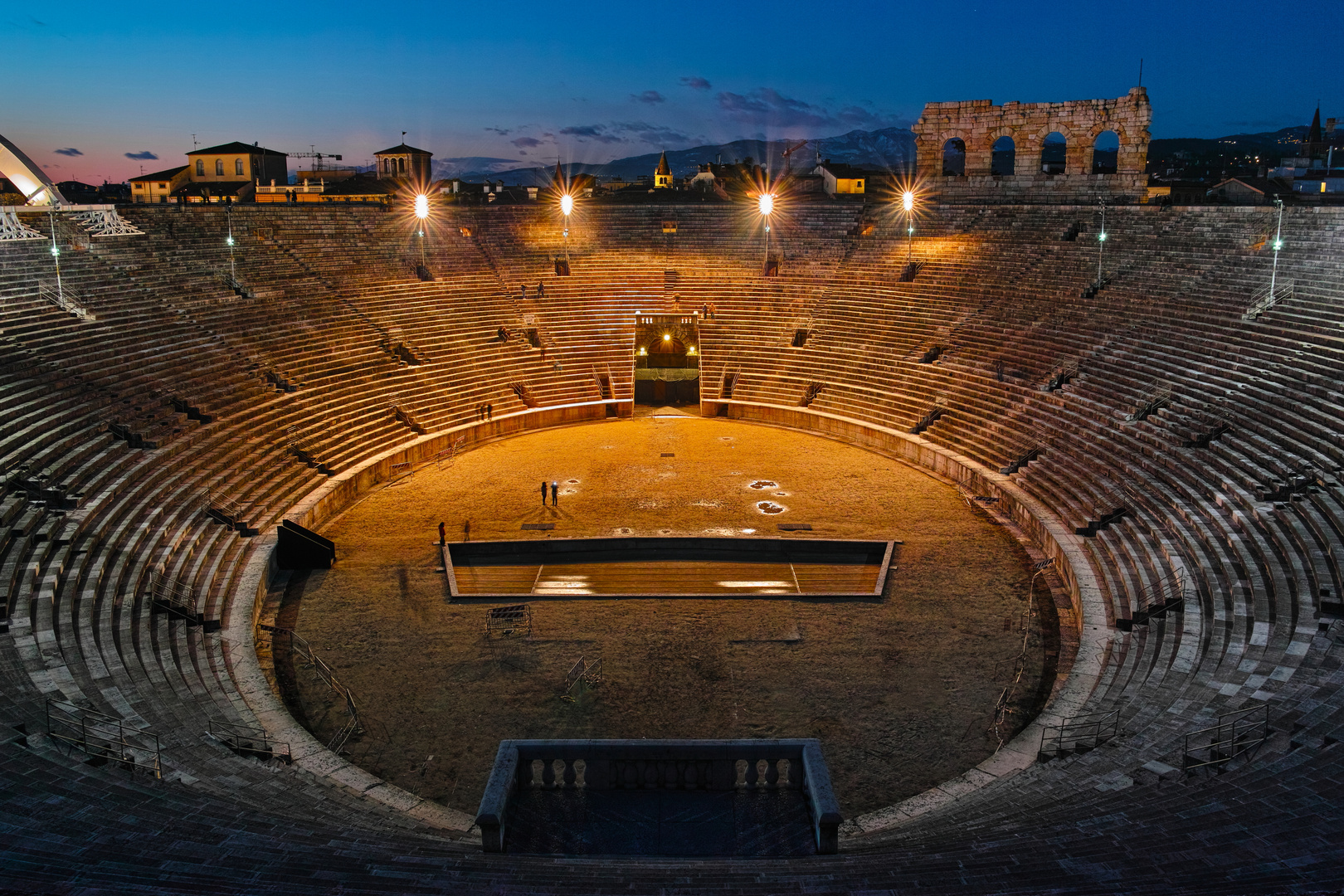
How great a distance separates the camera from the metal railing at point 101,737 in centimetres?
1065

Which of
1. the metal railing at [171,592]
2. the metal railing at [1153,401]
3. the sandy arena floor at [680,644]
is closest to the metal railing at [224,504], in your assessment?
the sandy arena floor at [680,644]

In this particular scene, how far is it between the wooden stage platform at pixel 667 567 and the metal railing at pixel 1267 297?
37.0 ft

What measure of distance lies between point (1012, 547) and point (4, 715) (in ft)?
58.6

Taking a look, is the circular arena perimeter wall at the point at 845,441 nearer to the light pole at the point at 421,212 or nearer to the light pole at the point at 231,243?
the light pole at the point at 231,243

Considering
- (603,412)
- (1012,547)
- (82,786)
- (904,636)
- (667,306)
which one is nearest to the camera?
(82,786)

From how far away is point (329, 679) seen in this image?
1562cm

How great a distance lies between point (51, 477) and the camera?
57.8 ft

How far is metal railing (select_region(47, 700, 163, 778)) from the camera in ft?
34.9

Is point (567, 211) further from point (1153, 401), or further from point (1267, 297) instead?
point (1267, 297)

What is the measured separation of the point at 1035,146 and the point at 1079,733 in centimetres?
3052

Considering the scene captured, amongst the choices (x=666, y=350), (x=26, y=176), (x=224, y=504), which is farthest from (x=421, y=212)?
(x=224, y=504)

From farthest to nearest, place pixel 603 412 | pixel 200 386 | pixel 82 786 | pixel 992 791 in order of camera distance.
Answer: pixel 603 412 < pixel 200 386 < pixel 992 791 < pixel 82 786

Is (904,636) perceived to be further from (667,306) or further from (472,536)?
(667,306)

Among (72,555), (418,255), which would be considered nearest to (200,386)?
(72,555)
